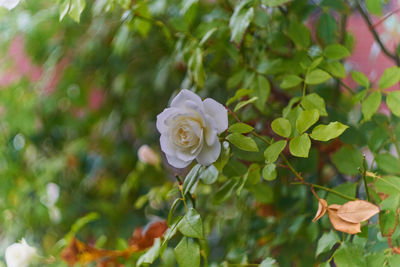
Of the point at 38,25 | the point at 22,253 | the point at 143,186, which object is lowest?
the point at 143,186

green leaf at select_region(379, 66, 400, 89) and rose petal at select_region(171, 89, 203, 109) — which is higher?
rose petal at select_region(171, 89, 203, 109)

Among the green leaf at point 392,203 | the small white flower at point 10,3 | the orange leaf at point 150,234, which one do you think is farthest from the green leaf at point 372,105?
the small white flower at point 10,3

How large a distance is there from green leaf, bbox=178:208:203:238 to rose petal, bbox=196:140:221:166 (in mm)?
62

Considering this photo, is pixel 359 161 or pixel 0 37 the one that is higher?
pixel 0 37

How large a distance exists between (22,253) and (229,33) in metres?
0.50

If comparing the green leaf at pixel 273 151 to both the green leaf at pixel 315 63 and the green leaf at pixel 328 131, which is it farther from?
the green leaf at pixel 315 63

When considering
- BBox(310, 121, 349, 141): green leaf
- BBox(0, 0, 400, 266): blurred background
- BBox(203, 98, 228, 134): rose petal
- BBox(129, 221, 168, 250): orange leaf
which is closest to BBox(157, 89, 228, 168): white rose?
BBox(203, 98, 228, 134): rose petal

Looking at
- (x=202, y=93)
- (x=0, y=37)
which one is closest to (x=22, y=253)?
(x=202, y=93)

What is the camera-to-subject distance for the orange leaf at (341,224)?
480 millimetres

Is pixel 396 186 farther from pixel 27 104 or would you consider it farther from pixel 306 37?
pixel 27 104

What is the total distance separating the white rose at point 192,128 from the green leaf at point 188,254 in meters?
0.09

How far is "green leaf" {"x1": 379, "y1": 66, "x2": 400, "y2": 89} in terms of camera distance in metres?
0.58

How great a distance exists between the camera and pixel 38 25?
0.99m

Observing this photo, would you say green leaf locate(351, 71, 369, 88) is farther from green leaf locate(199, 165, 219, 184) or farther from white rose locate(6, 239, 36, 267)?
white rose locate(6, 239, 36, 267)
